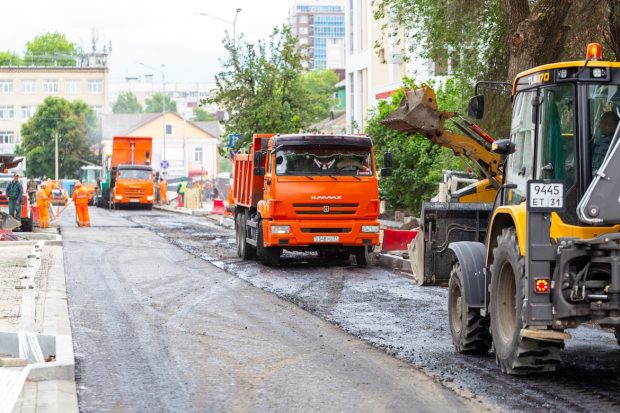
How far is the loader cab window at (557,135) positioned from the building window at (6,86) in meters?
150

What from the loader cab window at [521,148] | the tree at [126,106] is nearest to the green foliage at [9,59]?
the tree at [126,106]

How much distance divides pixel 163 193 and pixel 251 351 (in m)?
56.9

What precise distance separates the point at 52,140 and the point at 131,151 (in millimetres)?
62194

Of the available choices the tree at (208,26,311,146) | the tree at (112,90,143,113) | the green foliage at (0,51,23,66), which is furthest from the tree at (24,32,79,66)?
the tree at (208,26,311,146)

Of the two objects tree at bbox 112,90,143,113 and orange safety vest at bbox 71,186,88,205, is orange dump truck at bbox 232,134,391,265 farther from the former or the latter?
tree at bbox 112,90,143,113

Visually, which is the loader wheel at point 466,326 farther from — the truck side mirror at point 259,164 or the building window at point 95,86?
the building window at point 95,86

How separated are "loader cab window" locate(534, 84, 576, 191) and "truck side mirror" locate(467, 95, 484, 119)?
155cm

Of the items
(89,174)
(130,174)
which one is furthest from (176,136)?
(130,174)

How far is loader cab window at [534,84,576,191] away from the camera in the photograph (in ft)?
28.7

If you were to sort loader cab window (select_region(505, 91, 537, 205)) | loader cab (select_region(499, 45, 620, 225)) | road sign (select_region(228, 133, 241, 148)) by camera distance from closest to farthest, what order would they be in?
loader cab (select_region(499, 45, 620, 225)) → loader cab window (select_region(505, 91, 537, 205)) → road sign (select_region(228, 133, 241, 148))

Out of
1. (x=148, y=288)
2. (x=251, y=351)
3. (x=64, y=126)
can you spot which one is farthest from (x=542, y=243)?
(x=64, y=126)

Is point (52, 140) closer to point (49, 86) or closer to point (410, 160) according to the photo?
point (49, 86)

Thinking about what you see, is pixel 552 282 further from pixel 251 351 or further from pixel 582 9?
pixel 582 9

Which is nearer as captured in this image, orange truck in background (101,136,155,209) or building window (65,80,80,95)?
orange truck in background (101,136,155,209)
